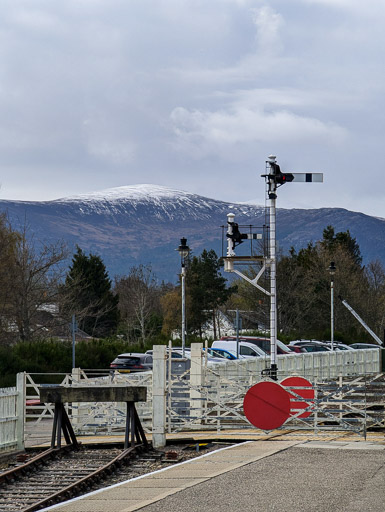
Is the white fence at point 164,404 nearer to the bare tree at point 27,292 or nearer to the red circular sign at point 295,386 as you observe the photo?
the red circular sign at point 295,386

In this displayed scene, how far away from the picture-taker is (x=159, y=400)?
2023 cm

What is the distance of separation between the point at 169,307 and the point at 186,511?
82.3 m

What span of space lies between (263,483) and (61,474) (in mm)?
4013

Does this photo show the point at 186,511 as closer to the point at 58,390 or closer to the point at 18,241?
the point at 58,390

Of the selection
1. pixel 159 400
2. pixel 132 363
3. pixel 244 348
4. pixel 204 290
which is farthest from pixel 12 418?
pixel 204 290

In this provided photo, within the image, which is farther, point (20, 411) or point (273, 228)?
point (273, 228)

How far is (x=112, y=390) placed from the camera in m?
19.2

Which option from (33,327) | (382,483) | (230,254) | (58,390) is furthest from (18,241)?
(382,483)

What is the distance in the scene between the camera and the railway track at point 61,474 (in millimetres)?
13904

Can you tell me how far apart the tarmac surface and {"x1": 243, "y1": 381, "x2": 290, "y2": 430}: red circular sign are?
4.32 feet

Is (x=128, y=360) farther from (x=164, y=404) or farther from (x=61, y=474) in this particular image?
(x=61, y=474)

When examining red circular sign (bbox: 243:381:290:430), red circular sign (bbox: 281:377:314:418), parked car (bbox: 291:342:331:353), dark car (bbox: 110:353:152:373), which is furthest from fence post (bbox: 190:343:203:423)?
parked car (bbox: 291:342:331:353)

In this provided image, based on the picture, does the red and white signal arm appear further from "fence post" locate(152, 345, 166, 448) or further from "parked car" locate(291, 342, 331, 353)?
"parked car" locate(291, 342, 331, 353)

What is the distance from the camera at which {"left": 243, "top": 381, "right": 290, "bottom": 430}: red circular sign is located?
1978 centimetres
